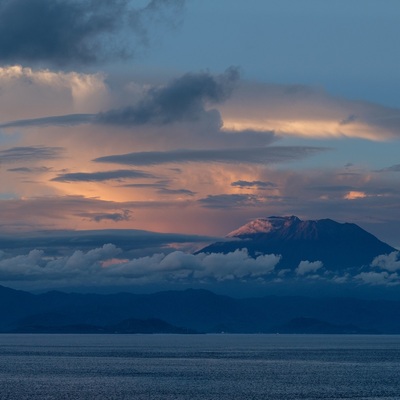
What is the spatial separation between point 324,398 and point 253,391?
19.8 metres

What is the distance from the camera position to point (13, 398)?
563ft

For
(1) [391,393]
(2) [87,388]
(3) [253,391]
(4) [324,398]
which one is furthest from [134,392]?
(1) [391,393]

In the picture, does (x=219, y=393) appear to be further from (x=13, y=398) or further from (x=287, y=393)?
(x=13, y=398)

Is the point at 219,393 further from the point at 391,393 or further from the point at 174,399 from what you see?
the point at 391,393

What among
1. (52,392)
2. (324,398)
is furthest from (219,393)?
(52,392)

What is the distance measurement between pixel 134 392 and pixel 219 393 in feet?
59.2

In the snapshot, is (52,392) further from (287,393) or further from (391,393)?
(391,393)

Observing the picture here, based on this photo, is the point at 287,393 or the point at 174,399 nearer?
the point at 174,399

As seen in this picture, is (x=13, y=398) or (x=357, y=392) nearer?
(x=13, y=398)

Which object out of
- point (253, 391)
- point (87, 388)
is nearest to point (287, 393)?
point (253, 391)

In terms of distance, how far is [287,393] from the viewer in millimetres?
186125

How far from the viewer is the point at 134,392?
185250mm

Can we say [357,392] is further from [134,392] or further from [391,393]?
[134,392]

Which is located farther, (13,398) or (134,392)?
(134,392)
